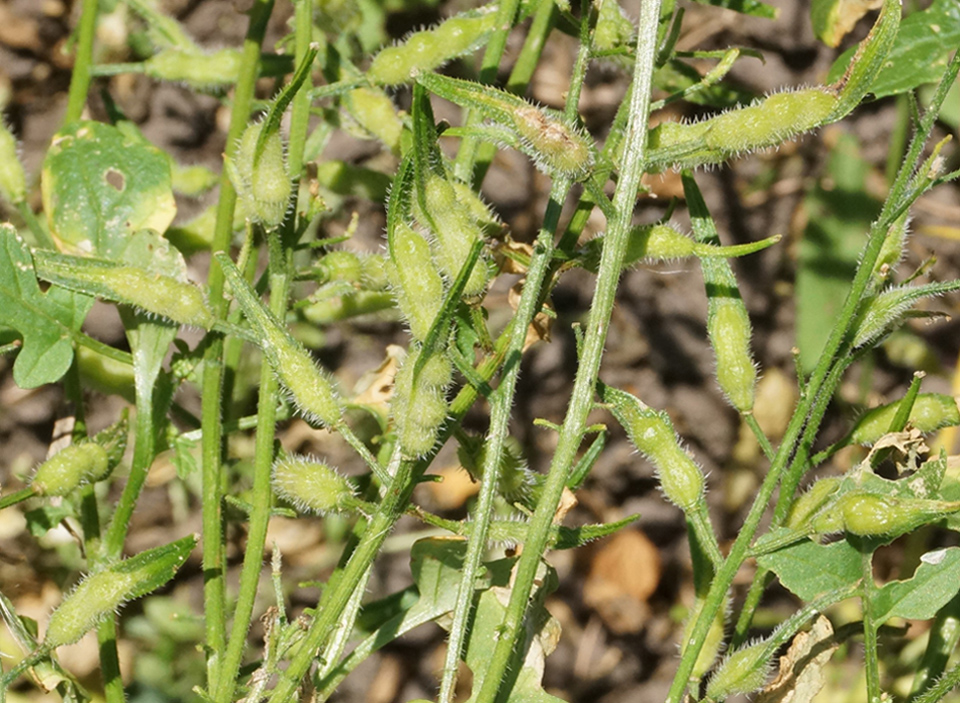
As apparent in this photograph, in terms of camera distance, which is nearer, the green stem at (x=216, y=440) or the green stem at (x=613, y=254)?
the green stem at (x=613, y=254)

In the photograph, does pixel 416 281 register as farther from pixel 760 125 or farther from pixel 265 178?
pixel 760 125

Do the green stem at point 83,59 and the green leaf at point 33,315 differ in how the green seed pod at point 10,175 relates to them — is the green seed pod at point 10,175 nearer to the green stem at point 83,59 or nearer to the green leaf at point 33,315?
the green stem at point 83,59

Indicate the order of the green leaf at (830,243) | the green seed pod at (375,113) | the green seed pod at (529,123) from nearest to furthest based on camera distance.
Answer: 1. the green seed pod at (529,123)
2. the green seed pod at (375,113)
3. the green leaf at (830,243)

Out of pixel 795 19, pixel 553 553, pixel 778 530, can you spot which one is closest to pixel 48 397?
pixel 553 553

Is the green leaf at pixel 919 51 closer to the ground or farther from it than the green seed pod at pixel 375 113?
farther from it

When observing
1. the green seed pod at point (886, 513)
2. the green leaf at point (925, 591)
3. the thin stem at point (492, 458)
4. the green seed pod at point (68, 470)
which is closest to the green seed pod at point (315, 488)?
the thin stem at point (492, 458)

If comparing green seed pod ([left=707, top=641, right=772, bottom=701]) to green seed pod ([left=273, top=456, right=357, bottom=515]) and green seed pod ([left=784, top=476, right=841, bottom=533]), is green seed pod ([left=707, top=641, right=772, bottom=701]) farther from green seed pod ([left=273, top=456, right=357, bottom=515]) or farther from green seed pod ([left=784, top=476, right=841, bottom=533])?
green seed pod ([left=273, top=456, right=357, bottom=515])
